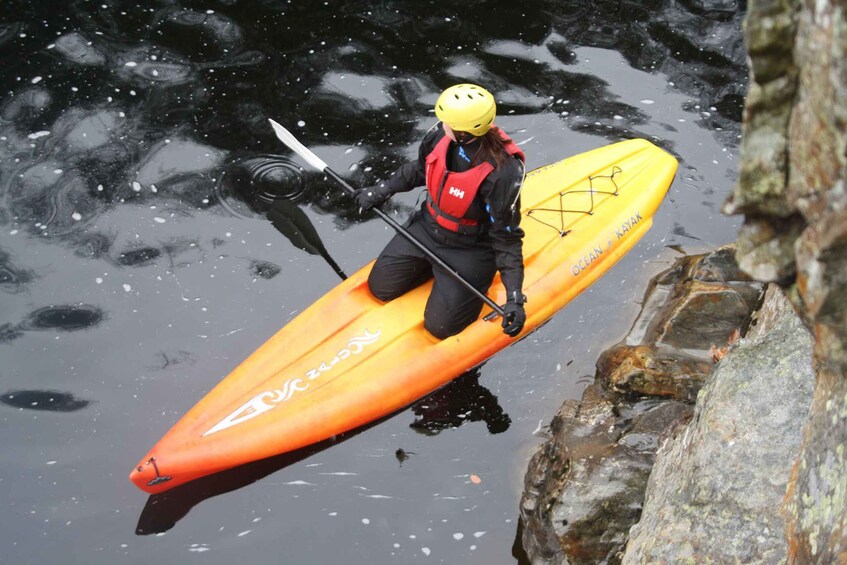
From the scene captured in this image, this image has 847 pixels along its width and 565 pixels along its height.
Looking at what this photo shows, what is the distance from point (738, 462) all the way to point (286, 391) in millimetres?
2442

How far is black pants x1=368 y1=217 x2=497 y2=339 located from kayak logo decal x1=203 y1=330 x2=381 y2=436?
1.06ft

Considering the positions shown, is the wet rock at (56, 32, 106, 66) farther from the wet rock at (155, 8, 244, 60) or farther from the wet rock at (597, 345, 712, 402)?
the wet rock at (597, 345, 712, 402)

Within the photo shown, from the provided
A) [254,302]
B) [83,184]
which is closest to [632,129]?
[254,302]

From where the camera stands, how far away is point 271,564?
4.50 meters

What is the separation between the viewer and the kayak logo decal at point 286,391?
4684mm

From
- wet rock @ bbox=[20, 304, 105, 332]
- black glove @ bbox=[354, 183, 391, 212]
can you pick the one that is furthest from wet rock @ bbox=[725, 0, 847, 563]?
wet rock @ bbox=[20, 304, 105, 332]

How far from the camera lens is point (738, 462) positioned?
3.37 metres

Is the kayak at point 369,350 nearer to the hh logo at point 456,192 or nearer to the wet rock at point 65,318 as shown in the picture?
the hh logo at point 456,192

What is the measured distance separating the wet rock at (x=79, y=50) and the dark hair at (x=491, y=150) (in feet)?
13.5

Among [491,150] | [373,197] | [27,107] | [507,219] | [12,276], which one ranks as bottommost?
[12,276]

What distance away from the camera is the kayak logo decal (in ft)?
15.4

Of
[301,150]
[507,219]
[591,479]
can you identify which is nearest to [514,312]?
[507,219]

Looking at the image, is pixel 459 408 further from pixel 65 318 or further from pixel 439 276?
pixel 65 318

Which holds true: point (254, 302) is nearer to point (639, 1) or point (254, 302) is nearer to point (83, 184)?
point (83, 184)
